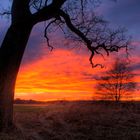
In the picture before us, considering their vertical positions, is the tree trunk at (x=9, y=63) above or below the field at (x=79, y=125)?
above

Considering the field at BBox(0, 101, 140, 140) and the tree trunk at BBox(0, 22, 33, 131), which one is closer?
the field at BBox(0, 101, 140, 140)

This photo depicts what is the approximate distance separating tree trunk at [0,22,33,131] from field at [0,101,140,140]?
80cm

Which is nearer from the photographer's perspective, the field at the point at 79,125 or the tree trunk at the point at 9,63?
the field at the point at 79,125

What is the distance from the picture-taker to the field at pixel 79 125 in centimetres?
1514

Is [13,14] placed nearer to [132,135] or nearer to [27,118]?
[27,118]

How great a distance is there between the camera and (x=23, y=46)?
52.4ft

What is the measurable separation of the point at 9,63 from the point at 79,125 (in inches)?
166

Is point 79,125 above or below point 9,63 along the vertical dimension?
below

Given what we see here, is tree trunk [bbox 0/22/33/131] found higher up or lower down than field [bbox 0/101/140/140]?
higher up

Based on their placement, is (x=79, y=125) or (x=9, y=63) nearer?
(x=9, y=63)

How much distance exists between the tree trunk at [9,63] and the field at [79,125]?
31.6 inches

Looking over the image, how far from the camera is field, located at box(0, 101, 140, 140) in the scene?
49.7 ft

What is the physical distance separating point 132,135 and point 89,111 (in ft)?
14.9

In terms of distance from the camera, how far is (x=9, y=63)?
616 inches
